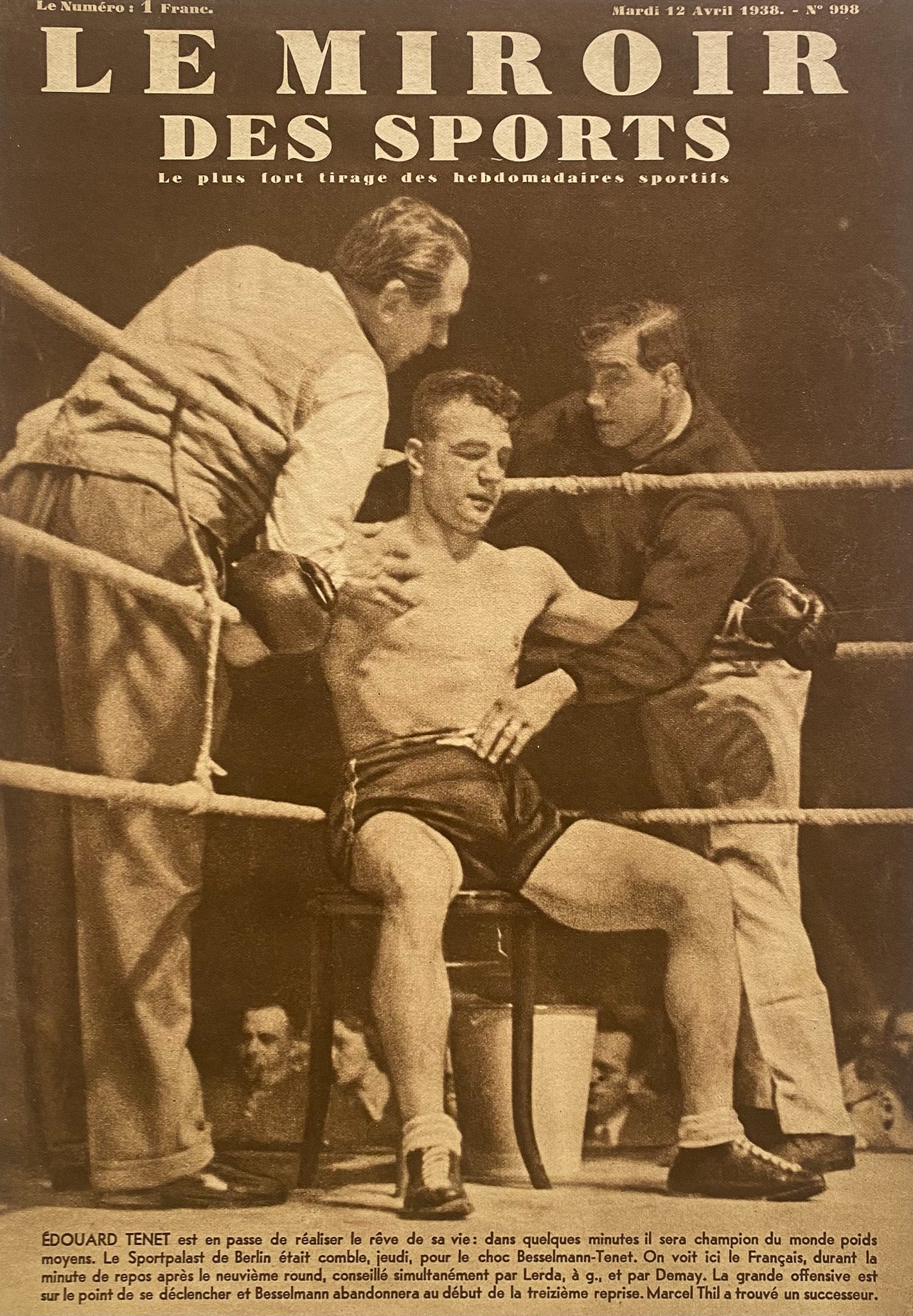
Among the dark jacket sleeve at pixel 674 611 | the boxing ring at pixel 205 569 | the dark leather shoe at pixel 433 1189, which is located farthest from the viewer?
the dark jacket sleeve at pixel 674 611

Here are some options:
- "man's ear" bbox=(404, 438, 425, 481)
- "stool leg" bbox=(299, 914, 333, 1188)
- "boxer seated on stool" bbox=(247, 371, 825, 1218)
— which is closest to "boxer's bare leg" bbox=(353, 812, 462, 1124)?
A: "boxer seated on stool" bbox=(247, 371, 825, 1218)

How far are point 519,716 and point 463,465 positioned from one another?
61 cm

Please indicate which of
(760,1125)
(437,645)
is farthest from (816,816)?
(437,645)

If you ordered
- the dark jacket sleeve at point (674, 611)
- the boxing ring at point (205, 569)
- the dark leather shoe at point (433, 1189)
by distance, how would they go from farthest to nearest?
the dark jacket sleeve at point (674, 611)
the boxing ring at point (205, 569)
the dark leather shoe at point (433, 1189)

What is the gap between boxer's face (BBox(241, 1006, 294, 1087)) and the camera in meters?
3.24

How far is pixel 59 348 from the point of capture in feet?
11.2

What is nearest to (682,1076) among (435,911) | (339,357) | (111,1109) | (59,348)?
(435,911)

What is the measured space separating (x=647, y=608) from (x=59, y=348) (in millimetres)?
1512

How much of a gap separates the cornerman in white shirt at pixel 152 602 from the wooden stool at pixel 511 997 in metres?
0.23

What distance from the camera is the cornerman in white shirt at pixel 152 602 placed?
3.24 metres

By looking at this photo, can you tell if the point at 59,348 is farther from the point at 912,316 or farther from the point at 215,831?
the point at 912,316

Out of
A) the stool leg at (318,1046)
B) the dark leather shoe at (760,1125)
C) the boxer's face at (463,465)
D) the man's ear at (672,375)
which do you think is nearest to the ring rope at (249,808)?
the stool leg at (318,1046)

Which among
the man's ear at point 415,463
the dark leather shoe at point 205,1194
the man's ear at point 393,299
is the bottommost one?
the dark leather shoe at point 205,1194

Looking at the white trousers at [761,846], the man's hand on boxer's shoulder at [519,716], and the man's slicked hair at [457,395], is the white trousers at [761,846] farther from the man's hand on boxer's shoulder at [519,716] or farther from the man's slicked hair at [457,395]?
the man's slicked hair at [457,395]
